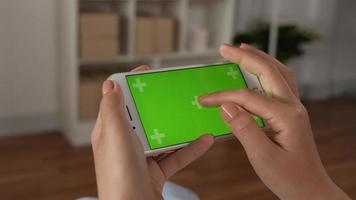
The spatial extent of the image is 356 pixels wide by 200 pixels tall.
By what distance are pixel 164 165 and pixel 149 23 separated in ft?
6.69

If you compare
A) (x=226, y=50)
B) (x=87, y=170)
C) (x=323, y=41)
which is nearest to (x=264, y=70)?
(x=226, y=50)

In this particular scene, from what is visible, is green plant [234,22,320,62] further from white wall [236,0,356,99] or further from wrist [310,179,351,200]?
wrist [310,179,351,200]

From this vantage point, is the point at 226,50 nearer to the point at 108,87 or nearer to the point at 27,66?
the point at 108,87

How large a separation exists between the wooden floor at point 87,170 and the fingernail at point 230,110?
156cm

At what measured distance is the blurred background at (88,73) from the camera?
240 cm

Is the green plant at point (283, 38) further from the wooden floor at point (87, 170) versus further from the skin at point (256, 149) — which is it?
the skin at point (256, 149)

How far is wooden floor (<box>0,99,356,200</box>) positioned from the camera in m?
2.26

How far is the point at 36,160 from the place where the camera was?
101 inches

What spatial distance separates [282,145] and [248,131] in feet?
0.17

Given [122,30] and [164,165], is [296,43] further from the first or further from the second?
[164,165]

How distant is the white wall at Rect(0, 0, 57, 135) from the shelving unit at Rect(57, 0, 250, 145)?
0.21 ft

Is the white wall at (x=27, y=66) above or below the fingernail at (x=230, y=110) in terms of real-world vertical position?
below

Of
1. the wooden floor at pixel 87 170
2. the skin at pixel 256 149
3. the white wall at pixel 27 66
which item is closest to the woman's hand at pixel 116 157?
the skin at pixel 256 149

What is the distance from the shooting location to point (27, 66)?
2.80m
